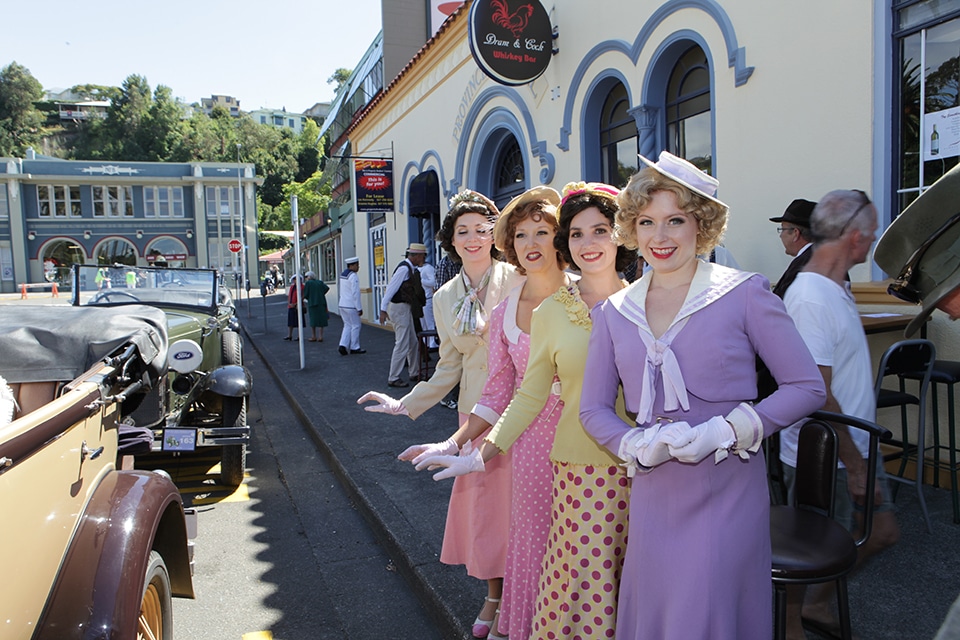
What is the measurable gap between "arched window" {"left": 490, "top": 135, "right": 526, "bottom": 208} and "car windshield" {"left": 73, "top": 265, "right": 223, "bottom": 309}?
4.72m

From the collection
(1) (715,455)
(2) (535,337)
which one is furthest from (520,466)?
(1) (715,455)

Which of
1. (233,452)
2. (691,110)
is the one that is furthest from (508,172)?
(233,452)

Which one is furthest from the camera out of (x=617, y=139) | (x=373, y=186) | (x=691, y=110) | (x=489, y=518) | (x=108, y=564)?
(x=373, y=186)

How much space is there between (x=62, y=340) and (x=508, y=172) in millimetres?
8447

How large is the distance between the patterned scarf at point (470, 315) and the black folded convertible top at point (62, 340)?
5.18ft

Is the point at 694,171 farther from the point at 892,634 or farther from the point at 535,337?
the point at 892,634

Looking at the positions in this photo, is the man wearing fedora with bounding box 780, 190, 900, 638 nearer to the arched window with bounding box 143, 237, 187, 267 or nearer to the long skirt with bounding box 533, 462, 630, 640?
the long skirt with bounding box 533, 462, 630, 640

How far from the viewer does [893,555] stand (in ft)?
11.1

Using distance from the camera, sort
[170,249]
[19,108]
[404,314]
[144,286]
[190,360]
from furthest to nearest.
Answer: [19,108], [170,249], [404,314], [144,286], [190,360]

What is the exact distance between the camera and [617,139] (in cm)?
777

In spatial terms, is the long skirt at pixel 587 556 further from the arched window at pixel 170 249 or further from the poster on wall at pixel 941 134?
the arched window at pixel 170 249

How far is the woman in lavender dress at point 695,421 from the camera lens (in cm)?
176

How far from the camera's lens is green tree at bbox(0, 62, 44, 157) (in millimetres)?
77188

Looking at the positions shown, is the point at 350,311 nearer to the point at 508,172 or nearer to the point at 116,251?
the point at 508,172
